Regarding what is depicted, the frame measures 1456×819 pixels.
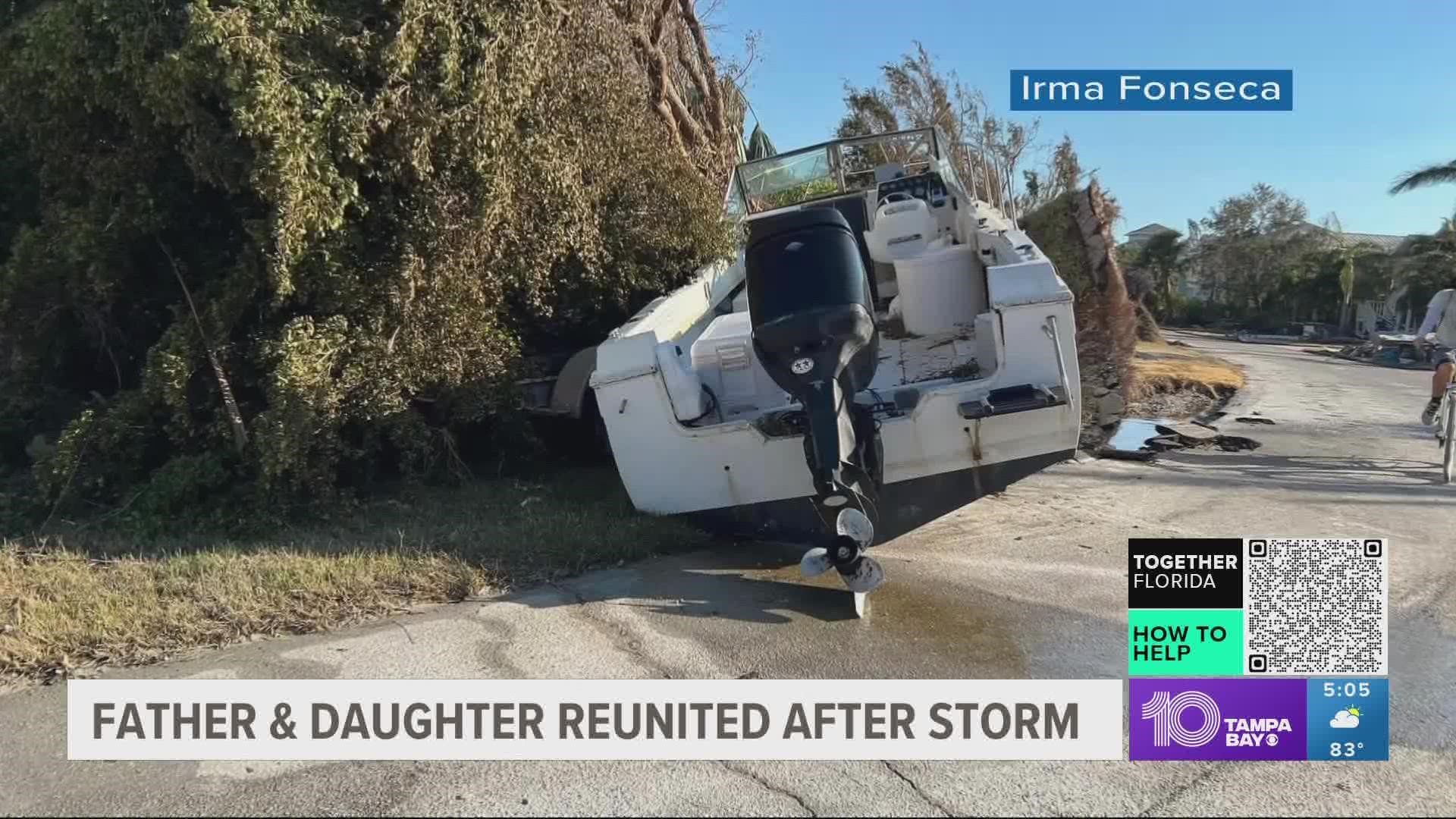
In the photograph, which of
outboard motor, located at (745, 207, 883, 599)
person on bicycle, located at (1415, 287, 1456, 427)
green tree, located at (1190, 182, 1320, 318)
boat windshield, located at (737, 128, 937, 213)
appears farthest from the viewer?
green tree, located at (1190, 182, 1320, 318)

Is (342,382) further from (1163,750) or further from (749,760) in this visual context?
(1163,750)

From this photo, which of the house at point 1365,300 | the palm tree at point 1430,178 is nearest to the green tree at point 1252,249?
the house at point 1365,300

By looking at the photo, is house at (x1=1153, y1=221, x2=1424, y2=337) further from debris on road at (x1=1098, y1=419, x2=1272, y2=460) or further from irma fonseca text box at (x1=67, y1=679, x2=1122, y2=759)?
irma fonseca text box at (x1=67, y1=679, x2=1122, y2=759)

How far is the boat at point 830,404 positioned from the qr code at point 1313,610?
100 cm

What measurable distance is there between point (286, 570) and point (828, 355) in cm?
275

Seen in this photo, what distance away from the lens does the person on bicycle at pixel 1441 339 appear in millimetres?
7941

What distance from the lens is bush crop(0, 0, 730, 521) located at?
16.4ft

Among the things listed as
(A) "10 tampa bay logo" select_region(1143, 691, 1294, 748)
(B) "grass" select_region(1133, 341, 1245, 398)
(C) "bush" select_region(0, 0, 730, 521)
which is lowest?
(A) "10 tampa bay logo" select_region(1143, 691, 1294, 748)

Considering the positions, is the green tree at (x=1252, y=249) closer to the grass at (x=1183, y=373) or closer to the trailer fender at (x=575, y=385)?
the grass at (x=1183, y=373)

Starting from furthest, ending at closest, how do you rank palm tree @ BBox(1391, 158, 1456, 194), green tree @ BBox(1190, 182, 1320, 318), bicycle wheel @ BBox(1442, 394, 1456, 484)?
green tree @ BBox(1190, 182, 1320, 318) → palm tree @ BBox(1391, 158, 1456, 194) → bicycle wheel @ BBox(1442, 394, 1456, 484)

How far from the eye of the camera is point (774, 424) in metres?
4.40

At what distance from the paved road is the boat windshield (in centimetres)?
334

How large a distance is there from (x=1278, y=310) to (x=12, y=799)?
162 feet

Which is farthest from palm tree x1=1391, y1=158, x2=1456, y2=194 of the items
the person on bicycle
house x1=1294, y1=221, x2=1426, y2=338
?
the person on bicycle
